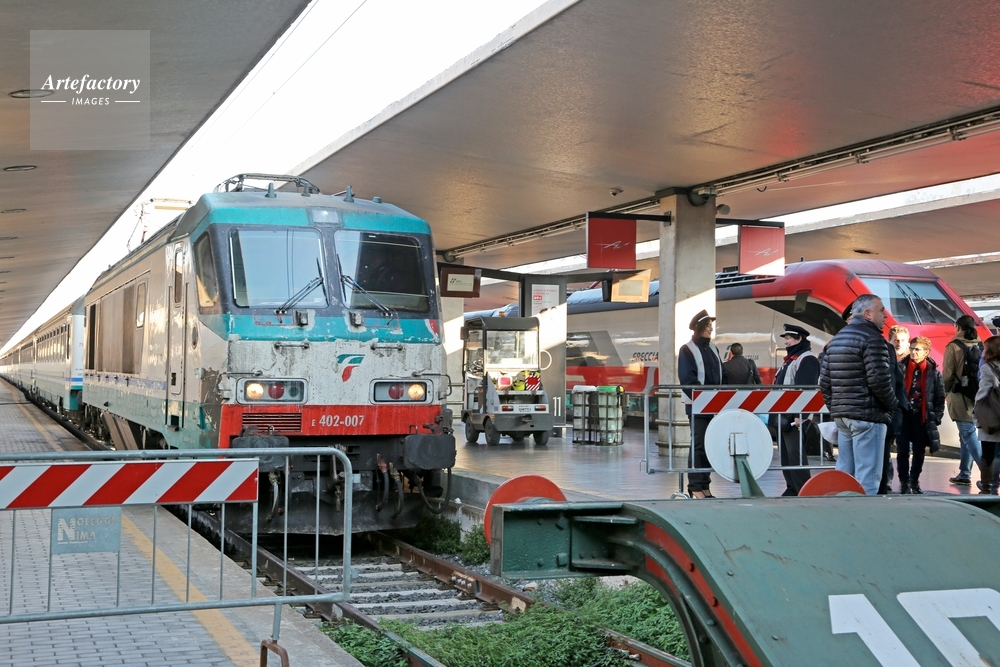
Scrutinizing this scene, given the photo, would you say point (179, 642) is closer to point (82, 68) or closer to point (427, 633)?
point (427, 633)

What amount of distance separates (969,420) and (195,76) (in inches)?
391

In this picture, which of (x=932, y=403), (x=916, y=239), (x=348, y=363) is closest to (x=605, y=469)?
(x=932, y=403)

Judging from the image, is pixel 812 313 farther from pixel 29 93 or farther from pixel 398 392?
pixel 29 93

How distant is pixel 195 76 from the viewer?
11.8 meters

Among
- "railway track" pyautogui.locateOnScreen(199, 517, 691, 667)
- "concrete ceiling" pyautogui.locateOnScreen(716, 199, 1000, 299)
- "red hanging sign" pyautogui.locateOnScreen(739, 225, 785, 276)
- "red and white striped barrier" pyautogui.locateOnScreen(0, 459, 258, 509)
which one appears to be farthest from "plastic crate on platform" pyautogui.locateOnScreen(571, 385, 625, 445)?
"red and white striped barrier" pyautogui.locateOnScreen(0, 459, 258, 509)

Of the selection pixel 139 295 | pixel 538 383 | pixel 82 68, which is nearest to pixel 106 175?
pixel 139 295

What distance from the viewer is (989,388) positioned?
10516 mm

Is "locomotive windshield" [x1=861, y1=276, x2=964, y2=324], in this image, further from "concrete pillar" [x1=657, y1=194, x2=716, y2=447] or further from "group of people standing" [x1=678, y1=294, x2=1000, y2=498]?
"group of people standing" [x1=678, y1=294, x2=1000, y2=498]

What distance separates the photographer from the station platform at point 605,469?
11.7 m

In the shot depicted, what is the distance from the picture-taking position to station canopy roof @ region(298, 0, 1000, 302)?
31.9ft

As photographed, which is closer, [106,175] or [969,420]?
[969,420]

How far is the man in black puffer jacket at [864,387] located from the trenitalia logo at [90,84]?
821 cm

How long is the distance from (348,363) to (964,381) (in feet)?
23.2

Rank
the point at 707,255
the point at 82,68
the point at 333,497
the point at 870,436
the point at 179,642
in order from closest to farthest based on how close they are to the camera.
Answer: the point at 179,642, the point at 870,436, the point at 333,497, the point at 82,68, the point at 707,255
